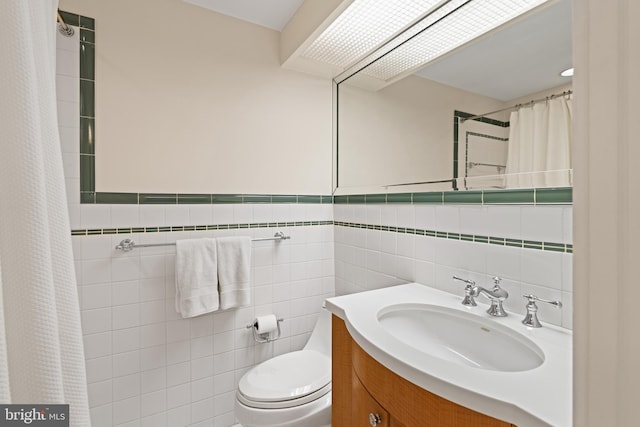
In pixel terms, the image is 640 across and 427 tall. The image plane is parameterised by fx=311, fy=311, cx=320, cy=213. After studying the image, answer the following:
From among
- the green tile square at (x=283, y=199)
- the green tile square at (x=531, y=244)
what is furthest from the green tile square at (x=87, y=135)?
the green tile square at (x=531, y=244)

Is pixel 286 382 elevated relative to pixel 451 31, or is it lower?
lower

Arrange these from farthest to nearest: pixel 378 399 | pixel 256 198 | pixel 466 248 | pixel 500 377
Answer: pixel 256 198, pixel 466 248, pixel 378 399, pixel 500 377

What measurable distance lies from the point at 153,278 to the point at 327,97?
57.2 inches

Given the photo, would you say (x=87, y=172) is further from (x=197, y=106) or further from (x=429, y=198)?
(x=429, y=198)

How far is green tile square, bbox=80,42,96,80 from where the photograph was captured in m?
1.37

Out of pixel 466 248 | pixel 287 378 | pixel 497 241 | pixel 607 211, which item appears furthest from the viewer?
pixel 287 378

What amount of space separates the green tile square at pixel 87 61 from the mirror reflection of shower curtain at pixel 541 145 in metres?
1.73

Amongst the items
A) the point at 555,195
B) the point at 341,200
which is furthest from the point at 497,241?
the point at 341,200

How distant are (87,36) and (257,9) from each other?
2.64ft

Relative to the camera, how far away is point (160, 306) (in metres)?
1.53

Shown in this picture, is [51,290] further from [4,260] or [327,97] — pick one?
[327,97]

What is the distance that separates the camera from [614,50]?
9.7 inches

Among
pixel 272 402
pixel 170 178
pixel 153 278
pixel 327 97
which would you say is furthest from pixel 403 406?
pixel 327 97

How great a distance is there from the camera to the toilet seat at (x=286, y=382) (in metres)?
1.28
